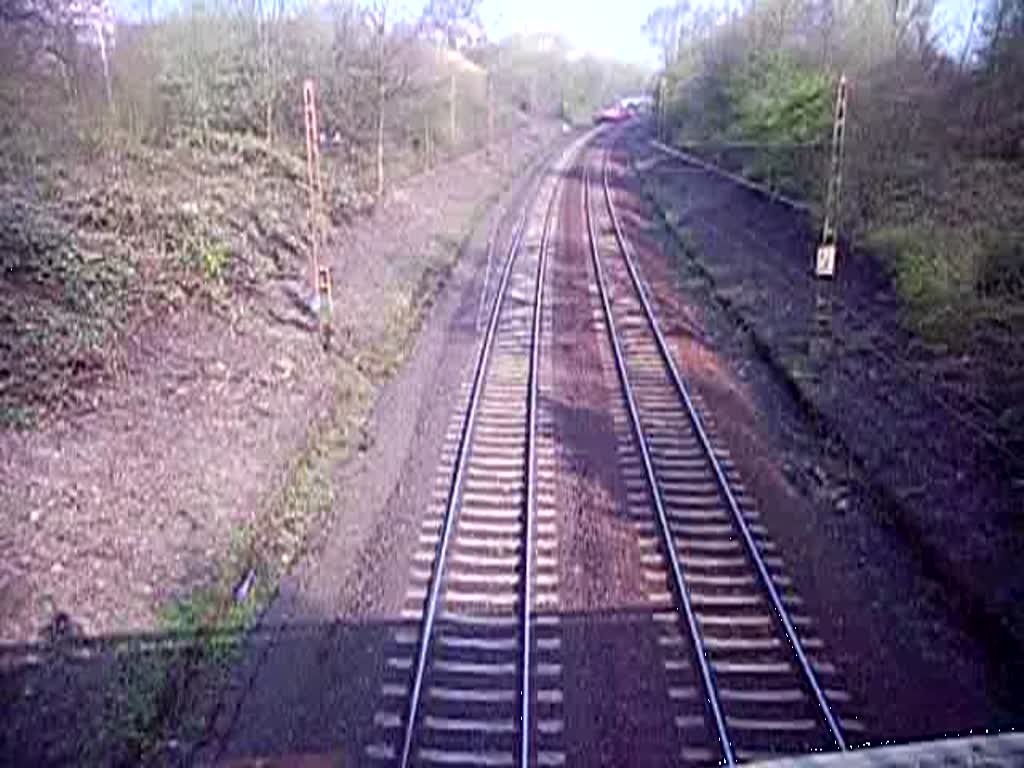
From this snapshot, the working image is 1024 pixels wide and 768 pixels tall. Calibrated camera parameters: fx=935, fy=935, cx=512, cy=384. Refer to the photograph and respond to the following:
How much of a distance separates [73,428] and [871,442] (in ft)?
31.3

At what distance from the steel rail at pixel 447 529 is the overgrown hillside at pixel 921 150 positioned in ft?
22.1

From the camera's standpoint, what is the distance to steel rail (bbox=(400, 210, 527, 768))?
22.8 feet

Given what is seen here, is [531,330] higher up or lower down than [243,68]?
lower down

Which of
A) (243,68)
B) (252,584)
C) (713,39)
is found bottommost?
(252,584)

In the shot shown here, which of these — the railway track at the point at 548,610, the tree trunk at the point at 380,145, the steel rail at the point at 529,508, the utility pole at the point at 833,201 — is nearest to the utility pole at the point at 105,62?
the tree trunk at the point at 380,145

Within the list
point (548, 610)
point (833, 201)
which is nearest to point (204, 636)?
point (548, 610)

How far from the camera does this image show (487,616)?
27.2 feet

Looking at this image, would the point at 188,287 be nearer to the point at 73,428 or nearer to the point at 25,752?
the point at 73,428

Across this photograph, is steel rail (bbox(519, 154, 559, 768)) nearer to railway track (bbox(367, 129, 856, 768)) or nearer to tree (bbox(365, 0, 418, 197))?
railway track (bbox(367, 129, 856, 768))

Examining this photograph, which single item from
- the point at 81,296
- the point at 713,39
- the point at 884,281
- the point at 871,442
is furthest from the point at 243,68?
the point at 713,39

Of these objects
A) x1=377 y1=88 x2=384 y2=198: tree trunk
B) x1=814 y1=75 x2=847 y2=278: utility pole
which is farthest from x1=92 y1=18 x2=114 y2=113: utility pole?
x1=814 y1=75 x2=847 y2=278: utility pole

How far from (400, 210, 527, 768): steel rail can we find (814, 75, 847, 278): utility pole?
6.32m

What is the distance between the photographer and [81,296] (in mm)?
11922

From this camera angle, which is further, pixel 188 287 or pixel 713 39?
pixel 713 39
